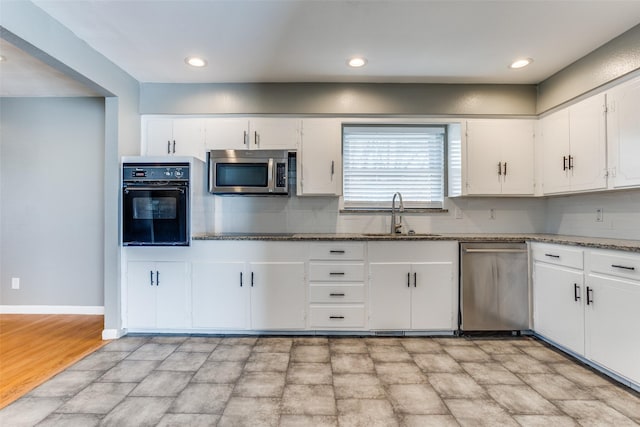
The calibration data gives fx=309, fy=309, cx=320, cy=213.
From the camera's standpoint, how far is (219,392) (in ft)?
6.34

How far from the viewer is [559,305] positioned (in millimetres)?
2484

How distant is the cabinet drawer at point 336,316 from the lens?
2.81 m

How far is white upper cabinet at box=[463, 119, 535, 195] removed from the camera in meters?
3.17

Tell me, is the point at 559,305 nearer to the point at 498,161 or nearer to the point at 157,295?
the point at 498,161

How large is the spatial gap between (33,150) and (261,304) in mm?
3137

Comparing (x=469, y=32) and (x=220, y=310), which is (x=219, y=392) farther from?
(x=469, y=32)

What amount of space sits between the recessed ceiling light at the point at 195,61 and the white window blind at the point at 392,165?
1591 millimetres

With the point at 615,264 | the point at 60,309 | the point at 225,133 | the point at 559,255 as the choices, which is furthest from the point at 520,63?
the point at 60,309

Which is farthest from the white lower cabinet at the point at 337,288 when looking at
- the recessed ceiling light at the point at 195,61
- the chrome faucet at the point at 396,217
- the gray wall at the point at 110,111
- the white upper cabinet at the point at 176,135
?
the recessed ceiling light at the point at 195,61

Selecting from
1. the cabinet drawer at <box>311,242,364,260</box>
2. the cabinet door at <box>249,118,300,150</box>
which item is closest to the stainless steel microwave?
the cabinet door at <box>249,118,300,150</box>

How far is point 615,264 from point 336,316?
2.04 meters

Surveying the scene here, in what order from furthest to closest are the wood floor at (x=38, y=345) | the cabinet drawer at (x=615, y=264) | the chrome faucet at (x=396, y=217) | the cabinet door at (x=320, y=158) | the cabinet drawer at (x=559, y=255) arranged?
the chrome faucet at (x=396, y=217) → the cabinet door at (x=320, y=158) → the cabinet drawer at (x=559, y=255) → the wood floor at (x=38, y=345) → the cabinet drawer at (x=615, y=264)

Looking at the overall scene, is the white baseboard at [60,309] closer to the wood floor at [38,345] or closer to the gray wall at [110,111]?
the wood floor at [38,345]

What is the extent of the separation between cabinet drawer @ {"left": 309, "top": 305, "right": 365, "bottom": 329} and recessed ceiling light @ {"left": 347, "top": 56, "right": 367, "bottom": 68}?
2.18 meters
